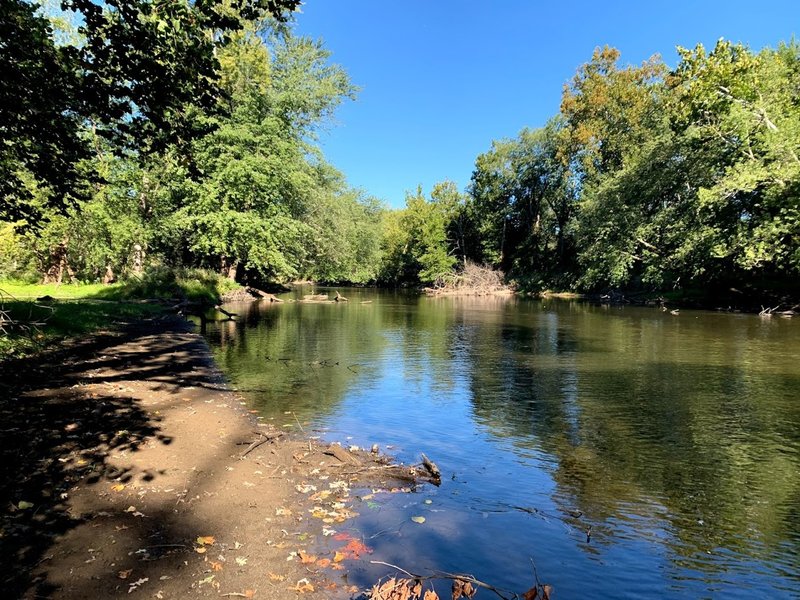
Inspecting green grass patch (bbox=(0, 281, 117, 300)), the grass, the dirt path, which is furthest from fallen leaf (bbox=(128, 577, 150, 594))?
green grass patch (bbox=(0, 281, 117, 300))

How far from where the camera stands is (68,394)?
9961 millimetres

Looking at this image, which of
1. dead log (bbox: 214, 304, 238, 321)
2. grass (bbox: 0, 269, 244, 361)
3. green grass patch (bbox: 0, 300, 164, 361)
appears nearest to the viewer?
green grass patch (bbox: 0, 300, 164, 361)

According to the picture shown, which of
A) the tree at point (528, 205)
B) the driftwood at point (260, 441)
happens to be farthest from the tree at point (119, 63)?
the tree at point (528, 205)

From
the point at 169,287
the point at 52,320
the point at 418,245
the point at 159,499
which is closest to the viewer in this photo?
the point at 159,499

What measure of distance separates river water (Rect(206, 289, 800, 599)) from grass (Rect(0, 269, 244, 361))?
5.19 m

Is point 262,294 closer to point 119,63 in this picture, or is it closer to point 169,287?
point 169,287

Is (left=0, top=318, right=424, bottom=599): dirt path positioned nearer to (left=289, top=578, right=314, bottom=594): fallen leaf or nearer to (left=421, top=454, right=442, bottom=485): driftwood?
(left=289, top=578, right=314, bottom=594): fallen leaf

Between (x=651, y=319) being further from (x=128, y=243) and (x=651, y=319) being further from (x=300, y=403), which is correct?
(x=128, y=243)

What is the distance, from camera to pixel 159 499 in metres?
6.27

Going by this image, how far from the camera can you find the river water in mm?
5480

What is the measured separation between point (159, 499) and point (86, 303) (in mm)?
22314

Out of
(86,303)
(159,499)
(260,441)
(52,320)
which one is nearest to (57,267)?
(86,303)

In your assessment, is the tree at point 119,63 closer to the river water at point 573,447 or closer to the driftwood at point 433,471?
the river water at point 573,447

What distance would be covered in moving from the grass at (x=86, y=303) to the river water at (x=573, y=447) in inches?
204
